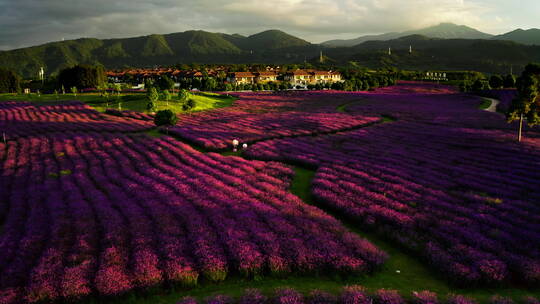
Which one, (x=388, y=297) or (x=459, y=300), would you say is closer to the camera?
(x=459, y=300)

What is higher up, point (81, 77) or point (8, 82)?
point (81, 77)

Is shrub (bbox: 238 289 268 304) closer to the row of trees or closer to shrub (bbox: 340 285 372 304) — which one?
shrub (bbox: 340 285 372 304)

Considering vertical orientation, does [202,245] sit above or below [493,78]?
below

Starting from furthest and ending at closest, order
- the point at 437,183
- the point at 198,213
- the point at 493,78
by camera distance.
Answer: the point at 493,78 < the point at 437,183 < the point at 198,213

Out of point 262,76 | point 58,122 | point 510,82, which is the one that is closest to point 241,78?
point 262,76

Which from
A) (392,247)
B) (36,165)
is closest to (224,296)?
(392,247)

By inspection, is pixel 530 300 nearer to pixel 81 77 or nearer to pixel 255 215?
pixel 255 215

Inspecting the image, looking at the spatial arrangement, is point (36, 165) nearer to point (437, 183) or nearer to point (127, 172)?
point (127, 172)

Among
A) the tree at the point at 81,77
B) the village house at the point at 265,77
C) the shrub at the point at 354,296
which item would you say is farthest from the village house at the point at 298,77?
the shrub at the point at 354,296
